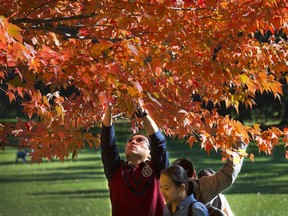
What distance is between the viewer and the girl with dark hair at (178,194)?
5812mm

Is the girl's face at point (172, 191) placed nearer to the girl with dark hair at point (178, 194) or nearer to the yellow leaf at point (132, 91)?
the girl with dark hair at point (178, 194)

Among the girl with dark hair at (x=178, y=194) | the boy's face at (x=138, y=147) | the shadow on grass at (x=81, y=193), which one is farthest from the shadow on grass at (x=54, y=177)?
the girl with dark hair at (x=178, y=194)

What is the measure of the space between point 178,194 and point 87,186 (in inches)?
716

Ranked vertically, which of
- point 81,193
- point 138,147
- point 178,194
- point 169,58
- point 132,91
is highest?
point 169,58

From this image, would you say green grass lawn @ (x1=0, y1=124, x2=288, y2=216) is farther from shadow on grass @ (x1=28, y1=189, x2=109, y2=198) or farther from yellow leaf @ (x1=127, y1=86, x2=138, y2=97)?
yellow leaf @ (x1=127, y1=86, x2=138, y2=97)

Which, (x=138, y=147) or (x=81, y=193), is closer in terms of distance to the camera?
(x=138, y=147)

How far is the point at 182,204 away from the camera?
19.2ft

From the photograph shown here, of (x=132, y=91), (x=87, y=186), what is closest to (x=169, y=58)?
(x=132, y=91)

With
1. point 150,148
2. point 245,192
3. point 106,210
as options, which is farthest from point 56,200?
point 150,148

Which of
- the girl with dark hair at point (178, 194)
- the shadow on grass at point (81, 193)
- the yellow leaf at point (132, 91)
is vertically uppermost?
the yellow leaf at point (132, 91)

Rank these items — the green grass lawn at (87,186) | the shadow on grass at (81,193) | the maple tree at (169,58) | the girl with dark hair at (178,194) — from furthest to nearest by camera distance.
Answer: the shadow on grass at (81,193) < the green grass lawn at (87,186) < the maple tree at (169,58) < the girl with dark hair at (178,194)

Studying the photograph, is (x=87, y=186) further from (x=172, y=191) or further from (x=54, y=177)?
(x=172, y=191)

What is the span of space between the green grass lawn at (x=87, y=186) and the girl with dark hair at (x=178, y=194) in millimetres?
13357

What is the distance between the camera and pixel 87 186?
23.9 meters
